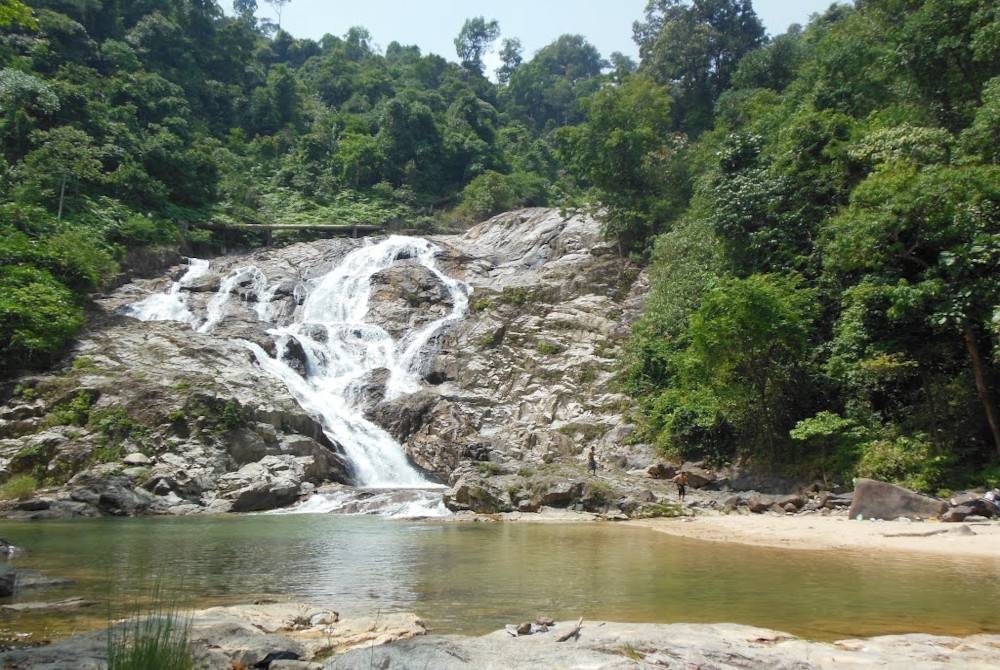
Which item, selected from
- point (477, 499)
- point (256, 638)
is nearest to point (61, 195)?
point (477, 499)

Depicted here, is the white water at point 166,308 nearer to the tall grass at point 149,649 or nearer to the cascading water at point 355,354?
the cascading water at point 355,354

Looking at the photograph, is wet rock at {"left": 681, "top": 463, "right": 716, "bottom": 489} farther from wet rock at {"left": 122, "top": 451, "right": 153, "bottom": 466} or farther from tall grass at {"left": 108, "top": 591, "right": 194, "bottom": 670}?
tall grass at {"left": 108, "top": 591, "right": 194, "bottom": 670}

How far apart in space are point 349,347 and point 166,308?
911 centimetres

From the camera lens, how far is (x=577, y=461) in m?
22.3

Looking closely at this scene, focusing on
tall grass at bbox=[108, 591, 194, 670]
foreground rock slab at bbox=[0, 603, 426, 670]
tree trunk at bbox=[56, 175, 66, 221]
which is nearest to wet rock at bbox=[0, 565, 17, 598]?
foreground rock slab at bbox=[0, 603, 426, 670]

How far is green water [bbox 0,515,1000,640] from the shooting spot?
261 inches

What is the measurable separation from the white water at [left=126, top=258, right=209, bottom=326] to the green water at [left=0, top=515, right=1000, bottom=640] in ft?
58.3

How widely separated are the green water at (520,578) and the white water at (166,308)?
1776 cm

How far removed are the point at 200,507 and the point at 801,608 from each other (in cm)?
1591

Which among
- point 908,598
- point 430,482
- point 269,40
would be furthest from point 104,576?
point 269,40

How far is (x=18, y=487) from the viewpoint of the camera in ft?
59.9

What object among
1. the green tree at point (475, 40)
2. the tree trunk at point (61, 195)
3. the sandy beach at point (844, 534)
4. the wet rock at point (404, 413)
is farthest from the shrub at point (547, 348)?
the green tree at point (475, 40)

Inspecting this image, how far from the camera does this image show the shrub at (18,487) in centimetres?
1806

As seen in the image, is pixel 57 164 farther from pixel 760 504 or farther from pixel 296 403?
pixel 760 504
